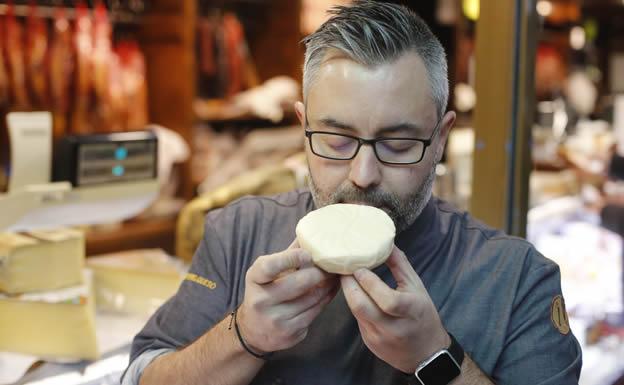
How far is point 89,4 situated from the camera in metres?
3.88

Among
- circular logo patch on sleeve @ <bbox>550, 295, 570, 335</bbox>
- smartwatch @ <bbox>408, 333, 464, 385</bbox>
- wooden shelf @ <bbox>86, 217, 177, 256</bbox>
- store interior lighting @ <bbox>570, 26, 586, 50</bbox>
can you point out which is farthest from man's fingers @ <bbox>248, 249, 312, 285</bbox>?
store interior lighting @ <bbox>570, 26, 586, 50</bbox>

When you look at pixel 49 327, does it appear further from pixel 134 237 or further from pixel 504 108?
pixel 134 237

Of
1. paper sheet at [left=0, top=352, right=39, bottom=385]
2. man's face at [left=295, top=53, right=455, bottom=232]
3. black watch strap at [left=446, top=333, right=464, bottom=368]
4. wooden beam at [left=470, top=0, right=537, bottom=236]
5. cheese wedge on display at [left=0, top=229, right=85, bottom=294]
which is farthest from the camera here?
wooden beam at [left=470, top=0, right=537, bottom=236]

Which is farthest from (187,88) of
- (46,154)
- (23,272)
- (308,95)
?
(308,95)

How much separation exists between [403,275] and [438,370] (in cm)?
17

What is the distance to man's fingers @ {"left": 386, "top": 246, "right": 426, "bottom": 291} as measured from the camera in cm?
103

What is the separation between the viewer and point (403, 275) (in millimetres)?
1036

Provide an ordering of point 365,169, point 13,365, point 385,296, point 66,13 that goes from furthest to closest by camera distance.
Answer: point 66,13 < point 13,365 < point 365,169 < point 385,296

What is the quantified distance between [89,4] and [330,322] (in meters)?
3.16

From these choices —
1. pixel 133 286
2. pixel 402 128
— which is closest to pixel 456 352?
pixel 402 128

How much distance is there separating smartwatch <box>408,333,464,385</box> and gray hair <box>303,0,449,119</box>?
0.44m

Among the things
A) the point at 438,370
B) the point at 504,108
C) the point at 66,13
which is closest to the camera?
the point at 438,370

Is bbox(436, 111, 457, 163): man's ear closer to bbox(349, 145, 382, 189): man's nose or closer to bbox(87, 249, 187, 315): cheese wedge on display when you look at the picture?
bbox(349, 145, 382, 189): man's nose

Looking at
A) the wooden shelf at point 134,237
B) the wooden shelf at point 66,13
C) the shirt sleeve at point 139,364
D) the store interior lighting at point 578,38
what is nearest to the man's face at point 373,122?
the shirt sleeve at point 139,364
